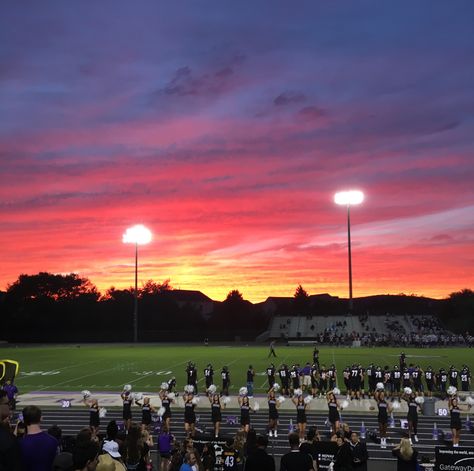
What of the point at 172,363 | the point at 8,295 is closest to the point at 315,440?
the point at 172,363

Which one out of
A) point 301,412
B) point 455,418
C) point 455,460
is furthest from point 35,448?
point 455,418

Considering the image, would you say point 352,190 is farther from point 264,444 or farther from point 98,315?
point 264,444

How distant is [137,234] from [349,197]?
2213 centimetres

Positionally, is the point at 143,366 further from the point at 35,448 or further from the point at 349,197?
the point at 35,448

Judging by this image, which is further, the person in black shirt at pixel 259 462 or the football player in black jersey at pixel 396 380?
the football player in black jersey at pixel 396 380

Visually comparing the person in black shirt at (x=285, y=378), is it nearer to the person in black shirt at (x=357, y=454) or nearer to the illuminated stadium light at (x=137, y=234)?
the person in black shirt at (x=357, y=454)

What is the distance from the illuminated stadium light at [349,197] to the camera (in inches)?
2367

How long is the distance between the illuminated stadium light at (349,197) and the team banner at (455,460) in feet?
165

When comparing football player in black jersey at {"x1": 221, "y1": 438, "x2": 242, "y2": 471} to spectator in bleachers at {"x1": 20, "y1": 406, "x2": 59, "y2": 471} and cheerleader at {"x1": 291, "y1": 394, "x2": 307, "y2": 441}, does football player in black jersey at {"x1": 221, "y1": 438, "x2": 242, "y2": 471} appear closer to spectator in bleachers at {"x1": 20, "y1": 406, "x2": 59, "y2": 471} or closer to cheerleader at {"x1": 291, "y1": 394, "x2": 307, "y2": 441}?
spectator in bleachers at {"x1": 20, "y1": 406, "x2": 59, "y2": 471}

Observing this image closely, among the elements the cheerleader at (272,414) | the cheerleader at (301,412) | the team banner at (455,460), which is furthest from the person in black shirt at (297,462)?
the cheerleader at (272,414)

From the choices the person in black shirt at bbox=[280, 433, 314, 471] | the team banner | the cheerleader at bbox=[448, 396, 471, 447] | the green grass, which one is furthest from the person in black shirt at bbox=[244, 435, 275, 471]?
the green grass

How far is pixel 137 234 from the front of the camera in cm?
6209

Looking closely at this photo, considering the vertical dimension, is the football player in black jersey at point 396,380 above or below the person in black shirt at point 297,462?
below

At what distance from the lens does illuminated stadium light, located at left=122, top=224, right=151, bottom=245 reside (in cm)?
6209
